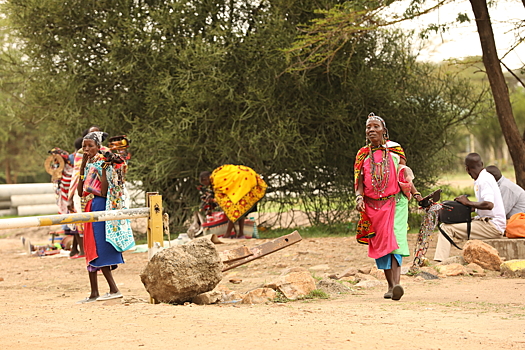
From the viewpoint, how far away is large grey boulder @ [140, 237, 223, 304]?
18.9 ft

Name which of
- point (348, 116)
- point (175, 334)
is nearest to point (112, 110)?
point (348, 116)

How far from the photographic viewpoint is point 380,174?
6156 millimetres

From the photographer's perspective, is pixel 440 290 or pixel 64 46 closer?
pixel 440 290

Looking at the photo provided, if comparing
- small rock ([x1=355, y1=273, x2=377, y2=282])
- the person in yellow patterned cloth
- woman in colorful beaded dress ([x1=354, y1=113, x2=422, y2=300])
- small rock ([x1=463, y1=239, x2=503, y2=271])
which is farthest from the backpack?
the person in yellow patterned cloth

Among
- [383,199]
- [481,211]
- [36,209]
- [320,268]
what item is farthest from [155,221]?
[36,209]

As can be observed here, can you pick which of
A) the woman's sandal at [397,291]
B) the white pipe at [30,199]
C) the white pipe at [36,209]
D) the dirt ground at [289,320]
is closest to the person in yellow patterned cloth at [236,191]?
the dirt ground at [289,320]

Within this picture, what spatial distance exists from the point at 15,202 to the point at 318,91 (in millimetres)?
12084

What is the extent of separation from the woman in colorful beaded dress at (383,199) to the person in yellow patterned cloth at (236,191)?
5.83 m

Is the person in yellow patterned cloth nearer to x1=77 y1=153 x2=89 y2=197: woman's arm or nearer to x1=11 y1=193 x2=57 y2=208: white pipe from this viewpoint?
Result: x1=77 y1=153 x2=89 y2=197: woman's arm

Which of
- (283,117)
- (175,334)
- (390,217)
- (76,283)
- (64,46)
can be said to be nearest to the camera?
(175,334)

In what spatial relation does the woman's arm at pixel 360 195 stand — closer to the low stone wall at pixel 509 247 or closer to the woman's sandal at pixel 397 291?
the woman's sandal at pixel 397 291

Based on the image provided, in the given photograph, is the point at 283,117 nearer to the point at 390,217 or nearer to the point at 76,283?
the point at 76,283

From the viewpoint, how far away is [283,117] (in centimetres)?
1291

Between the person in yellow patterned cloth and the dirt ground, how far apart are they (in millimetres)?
3967
